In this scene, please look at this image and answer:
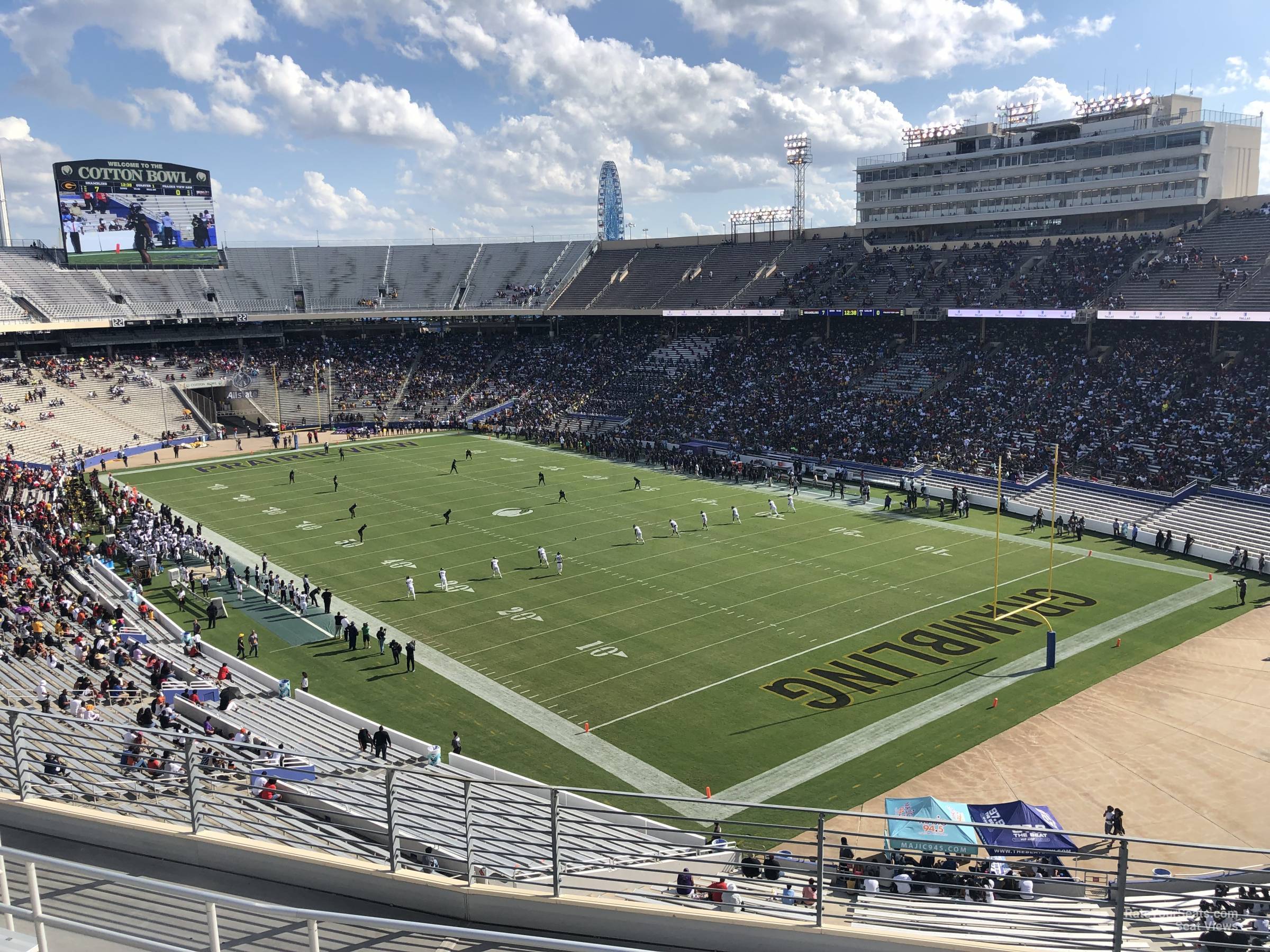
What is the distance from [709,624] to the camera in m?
27.5

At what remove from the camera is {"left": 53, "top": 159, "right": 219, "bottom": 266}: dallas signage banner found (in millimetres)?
69500

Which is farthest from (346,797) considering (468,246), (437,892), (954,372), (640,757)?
(468,246)

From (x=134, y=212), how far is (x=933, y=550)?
215 ft

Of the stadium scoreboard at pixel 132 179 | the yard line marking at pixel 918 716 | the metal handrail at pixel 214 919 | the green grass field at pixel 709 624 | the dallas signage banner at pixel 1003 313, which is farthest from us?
the stadium scoreboard at pixel 132 179

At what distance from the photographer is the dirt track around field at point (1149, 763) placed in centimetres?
1719

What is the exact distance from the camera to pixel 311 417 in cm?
6894

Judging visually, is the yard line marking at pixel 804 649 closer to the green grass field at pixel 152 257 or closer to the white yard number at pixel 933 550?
the white yard number at pixel 933 550

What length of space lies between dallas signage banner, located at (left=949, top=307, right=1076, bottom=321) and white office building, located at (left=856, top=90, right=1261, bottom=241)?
996 centimetres

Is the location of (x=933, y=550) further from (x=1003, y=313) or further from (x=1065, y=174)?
(x=1065, y=174)

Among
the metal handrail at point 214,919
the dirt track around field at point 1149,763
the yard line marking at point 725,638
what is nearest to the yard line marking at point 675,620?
the yard line marking at point 725,638

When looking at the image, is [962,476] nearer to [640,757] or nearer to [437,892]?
[640,757]

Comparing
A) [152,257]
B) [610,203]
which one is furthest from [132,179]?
[610,203]

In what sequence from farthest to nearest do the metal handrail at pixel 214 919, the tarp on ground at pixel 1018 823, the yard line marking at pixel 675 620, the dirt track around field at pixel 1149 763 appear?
the yard line marking at pixel 675 620
the dirt track around field at pixel 1149 763
the tarp on ground at pixel 1018 823
the metal handrail at pixel 214 919

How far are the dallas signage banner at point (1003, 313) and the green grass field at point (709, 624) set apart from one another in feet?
55.1
